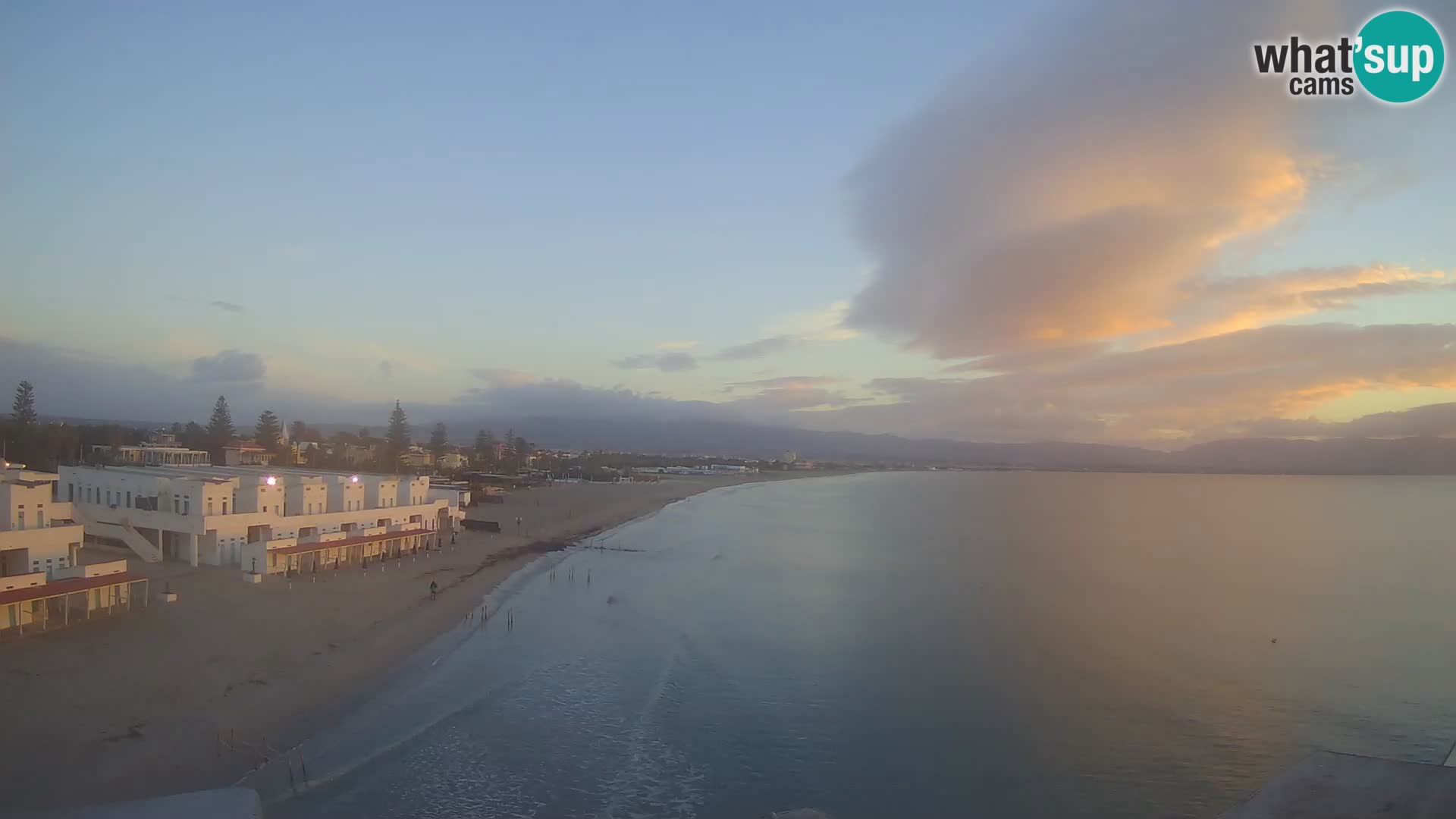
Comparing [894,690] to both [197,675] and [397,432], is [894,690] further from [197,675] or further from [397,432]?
[397,432]

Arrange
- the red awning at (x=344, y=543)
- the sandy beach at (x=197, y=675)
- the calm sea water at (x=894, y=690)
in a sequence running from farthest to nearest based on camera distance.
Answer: the red awning at (x=344, y=543)
the calm sea water at (x=894, y=690)
the sandy beach at (x=197, y=675)

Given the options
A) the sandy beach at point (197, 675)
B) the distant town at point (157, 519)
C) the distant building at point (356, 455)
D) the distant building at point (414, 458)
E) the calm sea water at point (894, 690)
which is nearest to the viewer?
the sandy beach at point (197, 675)

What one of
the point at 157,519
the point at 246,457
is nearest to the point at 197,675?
the point at 157,519

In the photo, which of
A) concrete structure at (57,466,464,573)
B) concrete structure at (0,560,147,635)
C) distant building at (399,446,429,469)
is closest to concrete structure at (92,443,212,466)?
concrete structure at (57,466,464,573)

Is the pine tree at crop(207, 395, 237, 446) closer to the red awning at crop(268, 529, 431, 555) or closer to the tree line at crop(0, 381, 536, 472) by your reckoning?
the tree line at crop(0, 381, 536, 472)

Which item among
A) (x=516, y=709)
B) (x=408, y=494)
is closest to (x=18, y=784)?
(x=516, y=709)

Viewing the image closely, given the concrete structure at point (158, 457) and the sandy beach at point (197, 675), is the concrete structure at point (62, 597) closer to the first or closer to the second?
the sandy beach at point (197, 675)

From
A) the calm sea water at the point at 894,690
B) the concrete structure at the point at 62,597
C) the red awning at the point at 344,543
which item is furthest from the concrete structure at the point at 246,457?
the concrete structure at the point at 62,597
